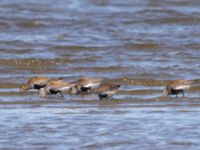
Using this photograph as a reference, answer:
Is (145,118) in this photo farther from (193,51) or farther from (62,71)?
(193,51)

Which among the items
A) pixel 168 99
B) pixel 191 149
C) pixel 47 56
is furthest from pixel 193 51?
pixel 191 149

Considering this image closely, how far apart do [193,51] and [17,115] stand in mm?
7300

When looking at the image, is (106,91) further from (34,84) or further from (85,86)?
(34,84)

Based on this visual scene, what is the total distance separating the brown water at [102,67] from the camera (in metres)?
9.64

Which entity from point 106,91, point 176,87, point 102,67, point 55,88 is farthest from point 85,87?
point 102,67

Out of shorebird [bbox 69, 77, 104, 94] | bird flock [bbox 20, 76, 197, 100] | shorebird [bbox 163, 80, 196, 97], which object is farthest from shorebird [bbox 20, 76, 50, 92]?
shorebird [bbox 163, 80, 196, 97]

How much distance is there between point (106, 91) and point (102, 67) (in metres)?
3.16

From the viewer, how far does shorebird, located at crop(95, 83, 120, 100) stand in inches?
489

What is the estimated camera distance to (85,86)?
13023 millimetres

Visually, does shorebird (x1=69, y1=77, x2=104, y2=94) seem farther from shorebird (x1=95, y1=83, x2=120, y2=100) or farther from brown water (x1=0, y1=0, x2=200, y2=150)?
shorebird (x1=95, y1=83, x2=120, y2=100)

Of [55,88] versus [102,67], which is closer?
[55,88]

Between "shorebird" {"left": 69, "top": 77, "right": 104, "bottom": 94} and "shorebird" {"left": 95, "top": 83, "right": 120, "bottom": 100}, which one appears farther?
"shorebird" {"left": 69, "top": 77, "right": 104, "bottom": 94}

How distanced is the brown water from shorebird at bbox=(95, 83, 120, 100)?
14cm

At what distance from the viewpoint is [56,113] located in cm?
1106
